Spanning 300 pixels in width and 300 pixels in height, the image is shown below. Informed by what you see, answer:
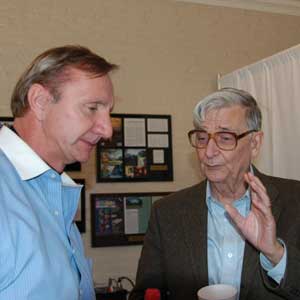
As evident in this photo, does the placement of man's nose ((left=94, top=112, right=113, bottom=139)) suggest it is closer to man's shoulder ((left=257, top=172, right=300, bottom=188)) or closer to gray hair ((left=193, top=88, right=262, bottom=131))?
gray hair ((left=193, top=88, right=262, bottom=131))

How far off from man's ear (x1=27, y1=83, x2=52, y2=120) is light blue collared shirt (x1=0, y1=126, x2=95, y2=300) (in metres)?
0.08

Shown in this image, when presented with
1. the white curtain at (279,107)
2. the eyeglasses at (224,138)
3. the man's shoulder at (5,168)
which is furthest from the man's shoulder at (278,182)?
the man's shoulder at (5,168)

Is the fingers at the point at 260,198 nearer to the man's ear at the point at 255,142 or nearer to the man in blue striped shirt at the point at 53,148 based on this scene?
the man's ear at the point at 255,142

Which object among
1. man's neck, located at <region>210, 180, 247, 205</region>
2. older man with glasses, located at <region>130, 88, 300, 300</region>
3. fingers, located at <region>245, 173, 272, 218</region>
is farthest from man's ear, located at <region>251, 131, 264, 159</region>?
fingers, located at <region>245, 173, 272, 218</region>

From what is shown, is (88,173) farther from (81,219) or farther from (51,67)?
(51,67)

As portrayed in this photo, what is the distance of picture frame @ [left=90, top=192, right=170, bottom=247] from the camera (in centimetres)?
267

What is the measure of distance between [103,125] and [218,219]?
2.13ft

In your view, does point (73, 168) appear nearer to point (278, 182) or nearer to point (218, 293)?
point (278, 182)

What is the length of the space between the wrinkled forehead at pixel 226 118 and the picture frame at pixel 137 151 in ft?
4.08

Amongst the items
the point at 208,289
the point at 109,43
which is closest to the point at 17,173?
the point at 208,289

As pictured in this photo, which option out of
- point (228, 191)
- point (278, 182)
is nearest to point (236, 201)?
point (228, 191)

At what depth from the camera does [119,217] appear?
2.72 metres

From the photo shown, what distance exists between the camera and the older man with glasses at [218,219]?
1439 millimetres

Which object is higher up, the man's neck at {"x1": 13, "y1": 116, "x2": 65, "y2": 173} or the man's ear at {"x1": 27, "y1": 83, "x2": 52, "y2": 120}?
the man's ear at {"x1": 27, "y1": 83, "x2": 52, "y2": 120}
